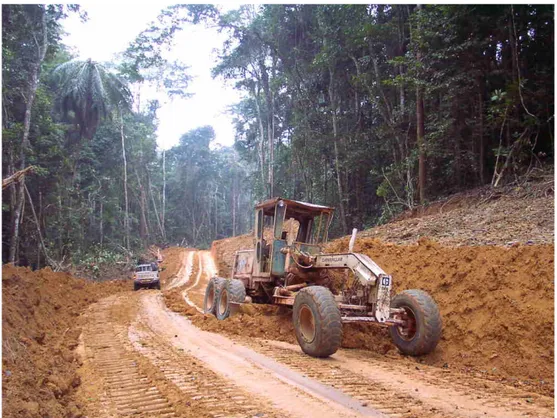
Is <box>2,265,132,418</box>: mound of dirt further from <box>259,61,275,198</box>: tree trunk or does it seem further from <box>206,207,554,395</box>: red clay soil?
<box>259,61,275,198</box>: tree trunk

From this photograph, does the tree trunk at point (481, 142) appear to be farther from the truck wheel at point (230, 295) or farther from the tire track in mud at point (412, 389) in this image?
the tire track in mud at point (412, 389)

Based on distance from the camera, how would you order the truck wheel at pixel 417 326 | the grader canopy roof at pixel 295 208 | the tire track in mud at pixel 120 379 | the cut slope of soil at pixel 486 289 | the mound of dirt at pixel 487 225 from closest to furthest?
the tire track in mud at pixel 120 379 → the cut slope of soil at pixel 486 289 → the truck wheel at pixel 417 326 → the mound of dirt at pixel 487 225 → the grader canopy roof at pixel 295 208

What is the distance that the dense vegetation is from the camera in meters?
14.4

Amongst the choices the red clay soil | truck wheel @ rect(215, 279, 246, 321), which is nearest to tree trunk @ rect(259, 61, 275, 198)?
truck wheel @ rect(215, 279, 246, 321)

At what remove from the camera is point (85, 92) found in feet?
80.6

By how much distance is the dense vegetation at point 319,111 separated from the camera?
47.1 ft

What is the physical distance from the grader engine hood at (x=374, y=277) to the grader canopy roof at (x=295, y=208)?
1593 mm

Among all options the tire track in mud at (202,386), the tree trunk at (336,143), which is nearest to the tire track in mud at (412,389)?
the tire track in mud at (202,386)

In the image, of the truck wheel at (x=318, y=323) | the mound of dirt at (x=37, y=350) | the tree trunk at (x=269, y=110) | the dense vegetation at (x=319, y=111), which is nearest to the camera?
the mound of dirt at (x=37, y=350)

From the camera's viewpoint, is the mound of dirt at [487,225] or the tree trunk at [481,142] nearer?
the mound of dirt at [487,225]

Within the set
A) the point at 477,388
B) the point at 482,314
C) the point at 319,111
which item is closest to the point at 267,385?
the point at 477,388

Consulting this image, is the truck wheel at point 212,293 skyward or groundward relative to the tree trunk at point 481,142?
groundward

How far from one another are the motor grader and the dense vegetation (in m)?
7.54

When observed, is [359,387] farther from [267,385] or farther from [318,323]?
[318,323]
